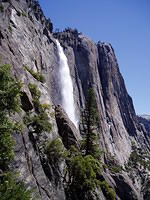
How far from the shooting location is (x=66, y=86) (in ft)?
272

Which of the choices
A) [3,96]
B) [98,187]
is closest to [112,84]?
[98,187]

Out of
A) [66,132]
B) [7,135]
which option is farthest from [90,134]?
[7,135]

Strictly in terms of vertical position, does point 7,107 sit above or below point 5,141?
above

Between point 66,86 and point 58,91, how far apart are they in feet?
24.8

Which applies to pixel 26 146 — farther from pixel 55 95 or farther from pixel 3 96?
pixel 55 95

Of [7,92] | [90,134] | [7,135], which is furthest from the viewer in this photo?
[90,134]

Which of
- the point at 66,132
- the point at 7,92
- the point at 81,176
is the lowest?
the point at 81,176

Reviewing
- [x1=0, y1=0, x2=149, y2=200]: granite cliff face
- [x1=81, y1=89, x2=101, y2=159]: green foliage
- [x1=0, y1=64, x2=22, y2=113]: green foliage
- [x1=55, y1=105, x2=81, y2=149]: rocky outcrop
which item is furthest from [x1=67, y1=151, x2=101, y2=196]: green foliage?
[x1=0, y1=64, x2=22, y2=113]: green foliage

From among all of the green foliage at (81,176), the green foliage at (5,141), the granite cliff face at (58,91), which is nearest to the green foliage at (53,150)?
the granite cliff face at (58,91)

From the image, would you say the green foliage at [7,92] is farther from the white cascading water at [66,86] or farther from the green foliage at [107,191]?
the white cascading water at [66,86]

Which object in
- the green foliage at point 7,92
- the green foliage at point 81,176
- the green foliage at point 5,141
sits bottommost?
the green foliage at point 81,176

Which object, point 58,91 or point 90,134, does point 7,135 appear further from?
point 58,91

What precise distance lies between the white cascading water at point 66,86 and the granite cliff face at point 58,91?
2593 millimetres

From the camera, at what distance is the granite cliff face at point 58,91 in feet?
95.1
